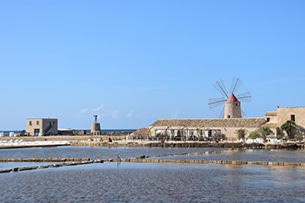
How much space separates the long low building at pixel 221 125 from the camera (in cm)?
4784

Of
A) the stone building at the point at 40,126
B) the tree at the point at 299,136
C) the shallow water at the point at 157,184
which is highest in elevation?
the stone building at the point at 40,126

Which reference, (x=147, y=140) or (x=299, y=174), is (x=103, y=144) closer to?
(x=147, y=140)

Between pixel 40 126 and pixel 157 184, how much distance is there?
4940 centimetres

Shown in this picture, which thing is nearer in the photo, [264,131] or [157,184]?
[157,184]

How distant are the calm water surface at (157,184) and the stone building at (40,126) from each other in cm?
4146

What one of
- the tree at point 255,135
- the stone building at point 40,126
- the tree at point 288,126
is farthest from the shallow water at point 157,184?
the stone building at point 40,126

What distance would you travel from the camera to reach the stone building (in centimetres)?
6512

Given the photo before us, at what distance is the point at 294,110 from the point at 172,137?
14038 millimetres

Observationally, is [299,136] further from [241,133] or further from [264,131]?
[241,133]

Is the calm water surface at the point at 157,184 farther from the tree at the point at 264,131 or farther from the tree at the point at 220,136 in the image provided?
the tree at the point at 220,136

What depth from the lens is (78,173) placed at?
2261 cm

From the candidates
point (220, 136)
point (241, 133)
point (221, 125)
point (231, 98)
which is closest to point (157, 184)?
point (241, 133)

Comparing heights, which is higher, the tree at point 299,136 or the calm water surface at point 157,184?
the tree at point 299,136

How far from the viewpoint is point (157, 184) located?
18.5 m
